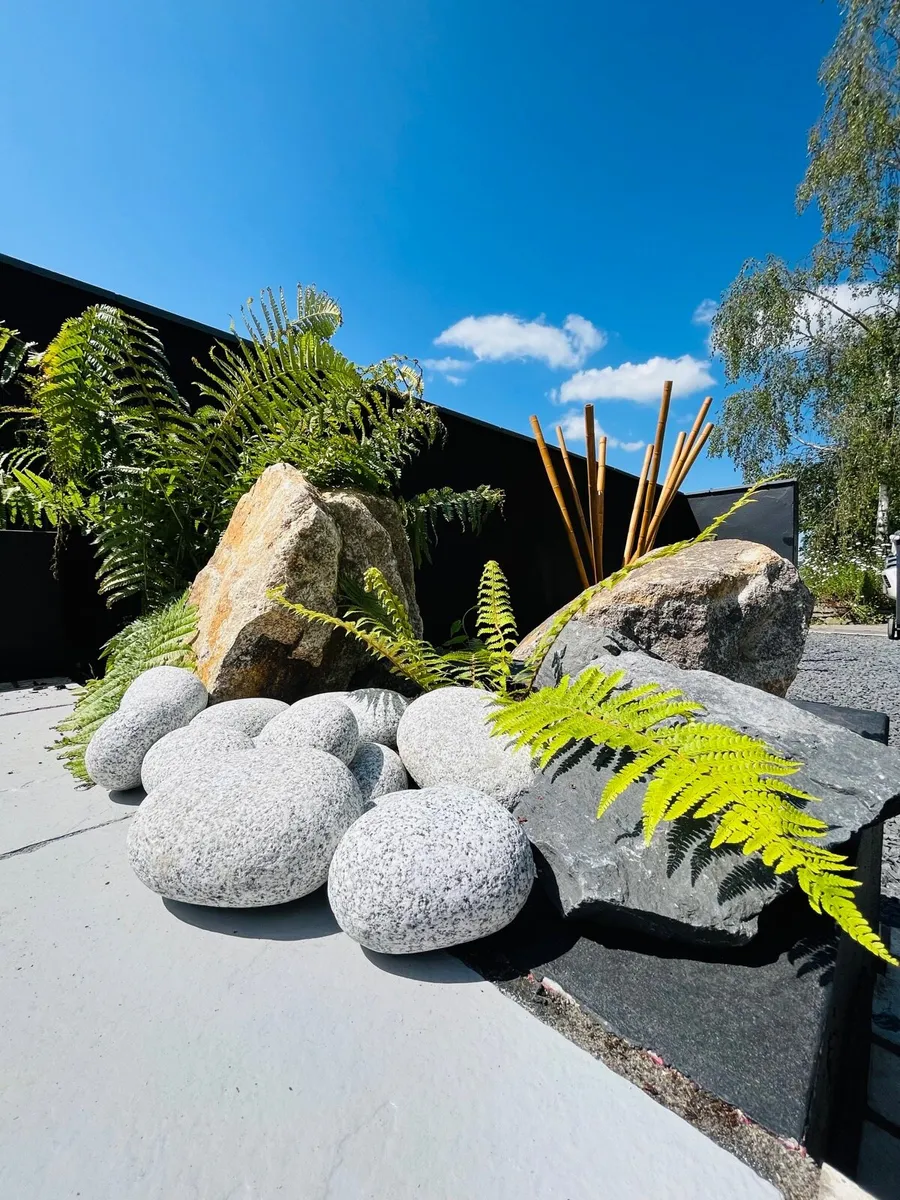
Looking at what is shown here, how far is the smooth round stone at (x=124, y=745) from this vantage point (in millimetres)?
1487

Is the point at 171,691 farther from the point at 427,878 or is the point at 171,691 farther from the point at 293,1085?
the point at 293,1085

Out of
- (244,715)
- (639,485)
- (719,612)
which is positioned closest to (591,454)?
(639,485)

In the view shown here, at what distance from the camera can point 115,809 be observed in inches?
56.1

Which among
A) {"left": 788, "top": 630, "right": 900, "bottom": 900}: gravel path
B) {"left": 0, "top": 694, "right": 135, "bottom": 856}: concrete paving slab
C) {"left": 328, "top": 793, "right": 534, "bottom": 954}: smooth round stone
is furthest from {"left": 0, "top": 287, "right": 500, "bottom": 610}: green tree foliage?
{"left": 788, "top": 630, "right": 900, "bottom": 900}: gravel path

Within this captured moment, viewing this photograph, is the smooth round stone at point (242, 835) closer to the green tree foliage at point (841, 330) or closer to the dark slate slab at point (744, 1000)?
the dark slate slab at point (744, 1000)

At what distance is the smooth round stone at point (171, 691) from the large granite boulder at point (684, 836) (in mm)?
1008

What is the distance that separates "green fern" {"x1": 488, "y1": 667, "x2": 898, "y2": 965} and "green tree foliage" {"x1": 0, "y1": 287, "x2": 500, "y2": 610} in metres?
1.62

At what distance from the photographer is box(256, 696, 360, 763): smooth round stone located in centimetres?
132

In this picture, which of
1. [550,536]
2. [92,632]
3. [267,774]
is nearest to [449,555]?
[550,536]

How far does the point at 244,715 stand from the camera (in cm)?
157

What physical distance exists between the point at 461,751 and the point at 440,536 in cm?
350

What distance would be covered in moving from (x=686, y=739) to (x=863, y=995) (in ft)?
2.12

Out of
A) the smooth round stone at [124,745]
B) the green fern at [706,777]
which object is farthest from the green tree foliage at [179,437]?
the green fern at [706,777]

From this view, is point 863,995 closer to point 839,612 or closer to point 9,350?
point 9,350
